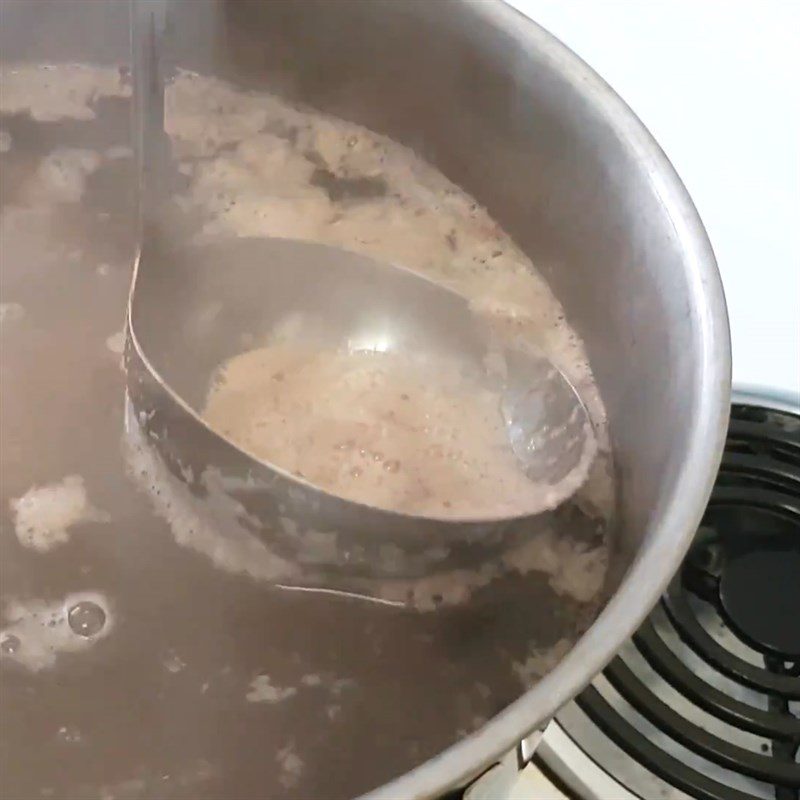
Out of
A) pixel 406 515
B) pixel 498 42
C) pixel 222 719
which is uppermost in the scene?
pixel 498 42

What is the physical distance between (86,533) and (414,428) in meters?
0.18

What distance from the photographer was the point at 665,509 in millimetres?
373

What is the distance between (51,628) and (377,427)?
→ 7.7 inches

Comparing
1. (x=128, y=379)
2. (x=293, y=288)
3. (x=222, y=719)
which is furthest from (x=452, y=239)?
(x=222, y=719)

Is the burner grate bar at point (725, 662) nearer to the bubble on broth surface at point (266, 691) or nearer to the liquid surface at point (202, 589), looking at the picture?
the liquid surface at point (202, 589)

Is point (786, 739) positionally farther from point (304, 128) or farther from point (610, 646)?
point (304, 128)

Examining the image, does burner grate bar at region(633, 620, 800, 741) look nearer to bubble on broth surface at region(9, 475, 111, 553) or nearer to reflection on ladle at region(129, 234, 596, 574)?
reflection on ladle at region(129, 234, 596, 574)

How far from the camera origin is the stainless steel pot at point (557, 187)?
14.0 inches

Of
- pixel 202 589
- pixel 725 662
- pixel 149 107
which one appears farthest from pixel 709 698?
pixel 149 107

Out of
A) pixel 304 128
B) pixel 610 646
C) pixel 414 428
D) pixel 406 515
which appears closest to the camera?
pixel 610 646

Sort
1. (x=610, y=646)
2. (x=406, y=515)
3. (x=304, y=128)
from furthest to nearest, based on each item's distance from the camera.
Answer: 1. (x=304, y=128)
2. (x=406, y=515)
3. (x=610, y=646)

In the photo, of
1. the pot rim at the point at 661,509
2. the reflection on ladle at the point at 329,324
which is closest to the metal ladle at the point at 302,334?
the reflection on ladle at the point at 329,324

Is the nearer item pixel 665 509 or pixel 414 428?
pixel 665 509

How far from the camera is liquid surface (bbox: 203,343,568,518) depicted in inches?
20.9
